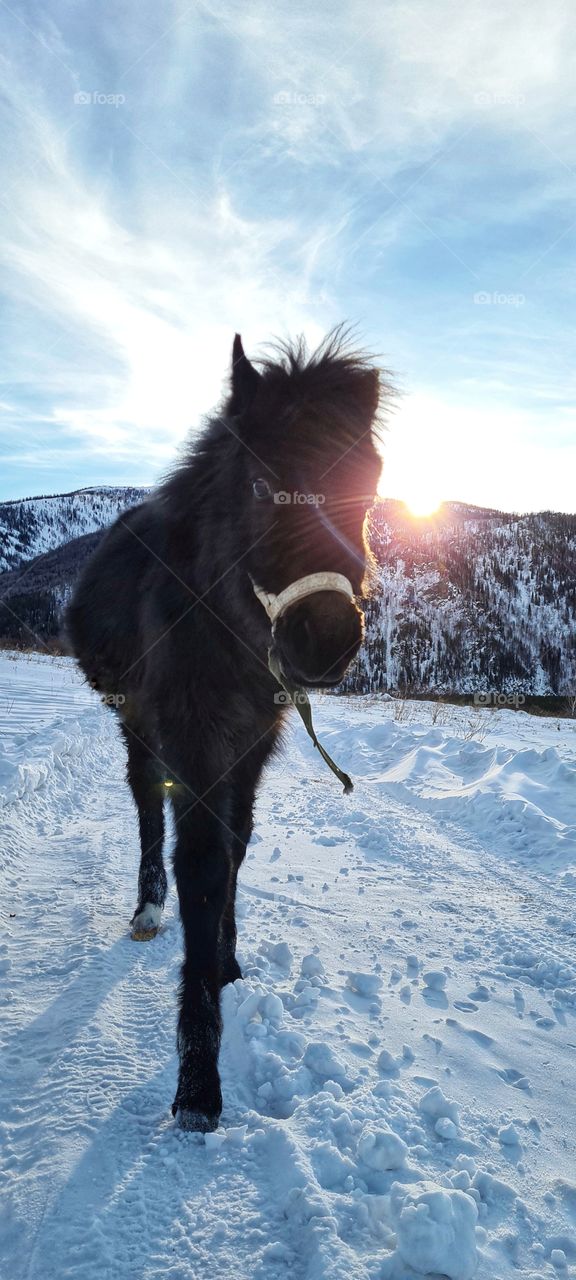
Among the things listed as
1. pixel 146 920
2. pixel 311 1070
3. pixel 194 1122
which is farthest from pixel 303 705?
pixel 146 920

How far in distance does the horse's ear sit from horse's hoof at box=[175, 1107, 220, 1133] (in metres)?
2.99

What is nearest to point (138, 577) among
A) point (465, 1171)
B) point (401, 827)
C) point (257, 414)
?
point (257, 414)

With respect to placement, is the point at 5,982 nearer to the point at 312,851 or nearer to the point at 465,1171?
the point at 465,1171

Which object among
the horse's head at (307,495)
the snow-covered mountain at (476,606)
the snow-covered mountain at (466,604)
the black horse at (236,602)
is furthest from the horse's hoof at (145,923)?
the snow-covered mountain at (476,606)

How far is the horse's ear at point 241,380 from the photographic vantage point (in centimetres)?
291

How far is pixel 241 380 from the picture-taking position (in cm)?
294

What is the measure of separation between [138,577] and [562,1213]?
337 centimetres

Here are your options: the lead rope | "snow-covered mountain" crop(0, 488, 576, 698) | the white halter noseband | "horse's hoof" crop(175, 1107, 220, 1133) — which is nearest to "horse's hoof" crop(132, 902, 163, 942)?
"horse's hoof" crop(175, 1107, 220, 1133)

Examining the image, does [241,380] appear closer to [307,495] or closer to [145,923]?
[307,495]

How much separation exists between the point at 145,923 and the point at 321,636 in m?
2.68

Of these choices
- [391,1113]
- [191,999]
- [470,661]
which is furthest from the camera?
[470,661]

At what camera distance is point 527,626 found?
10975 cm

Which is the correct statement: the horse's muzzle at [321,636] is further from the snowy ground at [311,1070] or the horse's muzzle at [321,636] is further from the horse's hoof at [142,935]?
the horse's hoof at [142,935]

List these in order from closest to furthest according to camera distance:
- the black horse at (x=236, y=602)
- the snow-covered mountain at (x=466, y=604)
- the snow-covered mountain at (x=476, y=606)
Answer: the black horse at (x=236, y=602) → the snow-covered mountain at (x=466, y=604) → the snow-covered mountain at (x=476, y=606)
